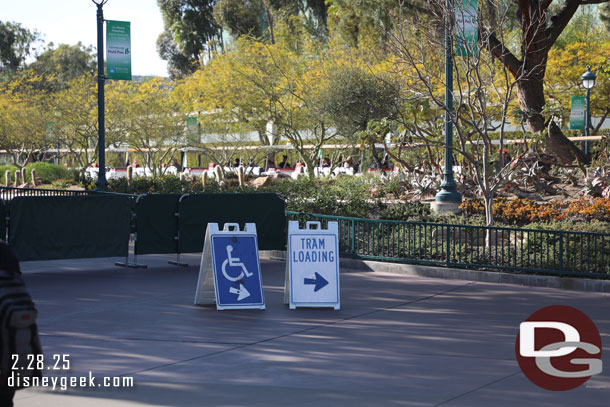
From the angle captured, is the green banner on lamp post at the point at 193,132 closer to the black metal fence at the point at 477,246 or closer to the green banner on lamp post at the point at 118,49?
the green banner on lamp post at the point at 118,49

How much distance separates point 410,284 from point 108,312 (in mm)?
5028

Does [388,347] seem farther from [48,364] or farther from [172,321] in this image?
[48,364]

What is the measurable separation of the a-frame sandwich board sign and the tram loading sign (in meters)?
0.47

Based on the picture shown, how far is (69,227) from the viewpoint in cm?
1357

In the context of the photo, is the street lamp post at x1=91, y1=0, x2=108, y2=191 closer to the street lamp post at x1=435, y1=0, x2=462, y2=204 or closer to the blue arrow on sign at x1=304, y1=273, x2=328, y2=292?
the street lamp post at x1=435, y1=0, x2=462, y2=204

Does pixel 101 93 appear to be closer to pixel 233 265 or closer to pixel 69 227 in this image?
pixel 69 227

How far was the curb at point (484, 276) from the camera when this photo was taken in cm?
1202

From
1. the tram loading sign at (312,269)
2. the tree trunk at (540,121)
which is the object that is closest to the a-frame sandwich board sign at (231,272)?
the tram loading sign at (312,269)

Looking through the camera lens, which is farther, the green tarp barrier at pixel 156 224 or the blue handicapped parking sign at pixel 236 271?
the green tarp barrier at pixel 156 224

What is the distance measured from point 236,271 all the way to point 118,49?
474 inches

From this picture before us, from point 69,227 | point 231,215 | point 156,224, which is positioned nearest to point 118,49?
point 156,224

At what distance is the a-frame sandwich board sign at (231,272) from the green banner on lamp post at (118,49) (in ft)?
36.4

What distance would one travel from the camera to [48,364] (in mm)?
7500

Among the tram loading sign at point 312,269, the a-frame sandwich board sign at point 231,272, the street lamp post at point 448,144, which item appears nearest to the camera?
the a-frame sandwich board sign at point 231,272
